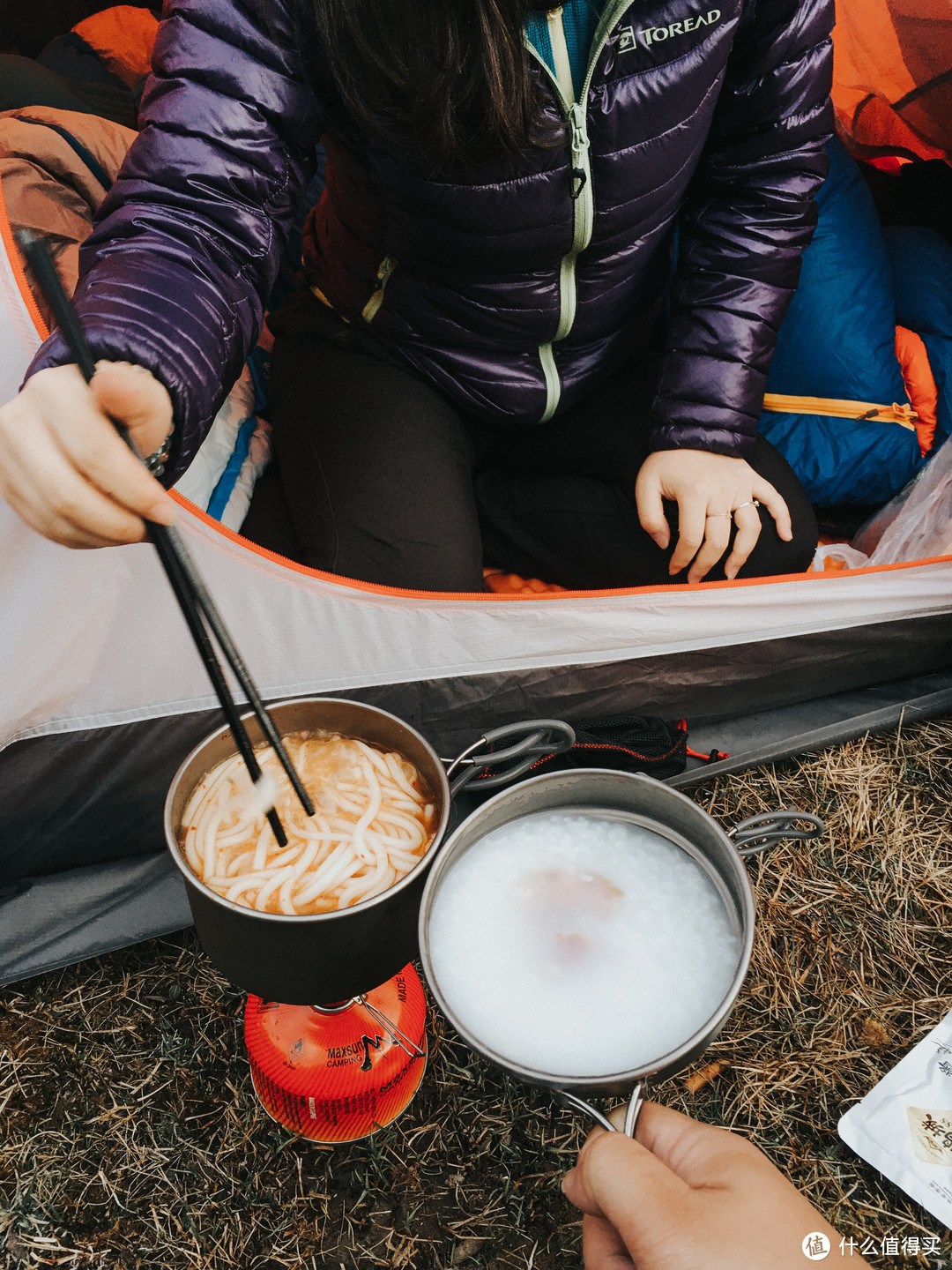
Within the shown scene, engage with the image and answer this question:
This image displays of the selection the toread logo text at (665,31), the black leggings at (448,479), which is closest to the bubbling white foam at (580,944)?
the black leggings at (448,479)

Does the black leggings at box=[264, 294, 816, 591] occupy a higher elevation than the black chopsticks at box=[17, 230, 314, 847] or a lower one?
→ lower

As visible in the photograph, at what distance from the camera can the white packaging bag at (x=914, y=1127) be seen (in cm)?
95

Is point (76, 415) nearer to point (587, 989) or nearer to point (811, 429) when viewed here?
point (587, 989)

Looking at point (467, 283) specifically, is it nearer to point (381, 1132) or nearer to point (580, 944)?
point (580, 944)

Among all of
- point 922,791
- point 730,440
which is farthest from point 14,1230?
point 922,791

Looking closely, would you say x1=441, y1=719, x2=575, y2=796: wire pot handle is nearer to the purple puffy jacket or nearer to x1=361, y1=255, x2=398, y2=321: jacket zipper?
the purple puffy jacket

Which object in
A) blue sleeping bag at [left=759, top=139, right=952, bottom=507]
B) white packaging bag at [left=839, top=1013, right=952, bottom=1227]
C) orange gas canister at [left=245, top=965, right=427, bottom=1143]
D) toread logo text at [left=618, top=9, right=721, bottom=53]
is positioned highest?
toread logo text at [left=618, top=9, right=721, bottom=53]

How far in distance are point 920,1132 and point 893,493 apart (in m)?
1.04

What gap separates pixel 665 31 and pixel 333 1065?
122 cm

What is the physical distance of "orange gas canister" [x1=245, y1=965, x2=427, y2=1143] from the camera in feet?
3.02

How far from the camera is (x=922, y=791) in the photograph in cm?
137

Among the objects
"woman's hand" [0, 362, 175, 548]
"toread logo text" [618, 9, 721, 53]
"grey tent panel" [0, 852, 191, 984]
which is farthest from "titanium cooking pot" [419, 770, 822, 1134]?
"toread logo text" [618, 9, 721, 53]

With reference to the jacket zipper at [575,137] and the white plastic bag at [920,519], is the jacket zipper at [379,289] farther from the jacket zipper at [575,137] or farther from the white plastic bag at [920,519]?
the white plastic bag at [920,519]

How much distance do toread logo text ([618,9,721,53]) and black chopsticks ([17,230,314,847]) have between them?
2.18 ft
